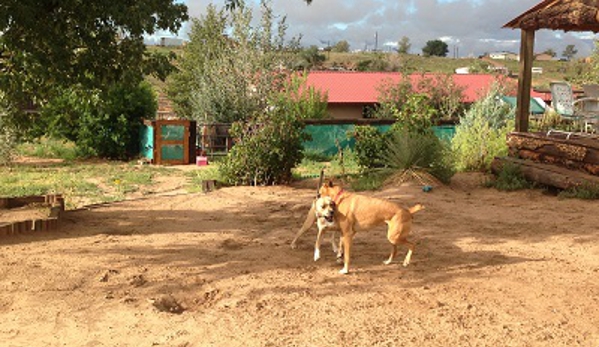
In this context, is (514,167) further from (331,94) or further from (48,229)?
(331,94)

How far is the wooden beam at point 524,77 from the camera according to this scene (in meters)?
12.6

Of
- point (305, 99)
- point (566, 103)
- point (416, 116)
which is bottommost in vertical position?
point (416, 116)

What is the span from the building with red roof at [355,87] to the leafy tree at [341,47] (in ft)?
166

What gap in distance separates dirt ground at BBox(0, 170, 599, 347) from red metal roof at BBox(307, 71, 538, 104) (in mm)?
19380

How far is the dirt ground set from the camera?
14.8 ft

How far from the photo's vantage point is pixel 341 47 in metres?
82.1

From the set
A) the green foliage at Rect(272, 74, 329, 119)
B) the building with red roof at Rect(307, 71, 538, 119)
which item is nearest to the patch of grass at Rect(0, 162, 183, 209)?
the green foliage at Rect(272, 74, 329, 119)

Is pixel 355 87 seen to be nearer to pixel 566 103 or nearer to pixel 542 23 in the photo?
pixel 566 103

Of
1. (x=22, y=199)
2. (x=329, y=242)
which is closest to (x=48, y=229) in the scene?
(x=22, y=199)

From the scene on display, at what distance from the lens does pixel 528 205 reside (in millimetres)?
10055

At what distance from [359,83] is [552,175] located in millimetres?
19282

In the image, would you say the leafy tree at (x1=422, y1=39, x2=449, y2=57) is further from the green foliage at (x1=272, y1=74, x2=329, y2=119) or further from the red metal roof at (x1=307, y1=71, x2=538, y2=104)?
the green foliage at (x1=272, y1=74, x2=329, y2=119)

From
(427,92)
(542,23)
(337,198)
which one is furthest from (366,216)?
(427,92)

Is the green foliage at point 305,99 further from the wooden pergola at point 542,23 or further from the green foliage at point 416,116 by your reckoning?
the wooden pergola at point 542,23
